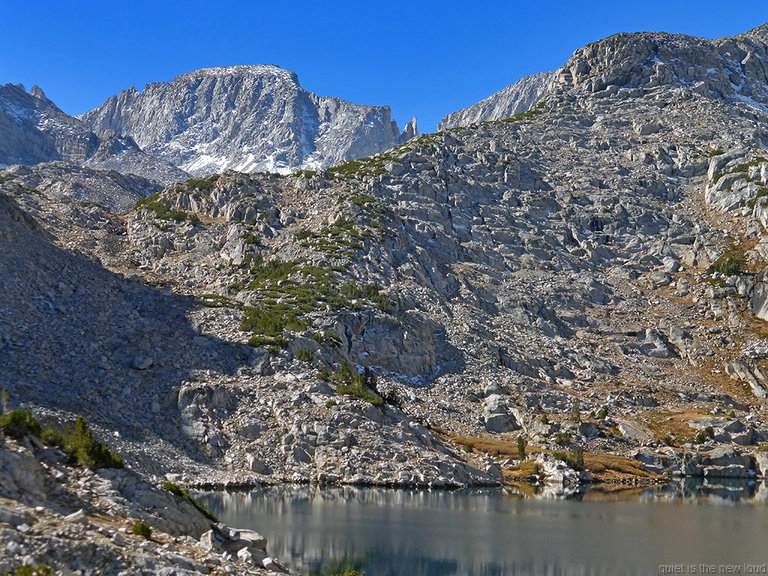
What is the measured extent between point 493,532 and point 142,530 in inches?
1313

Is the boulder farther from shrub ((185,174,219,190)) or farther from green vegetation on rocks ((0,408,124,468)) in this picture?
shrub ((185,174,219,190))

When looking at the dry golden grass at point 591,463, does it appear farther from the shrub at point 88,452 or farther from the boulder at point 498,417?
the shrub at point 88,452

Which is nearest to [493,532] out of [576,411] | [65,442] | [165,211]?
[65,442]

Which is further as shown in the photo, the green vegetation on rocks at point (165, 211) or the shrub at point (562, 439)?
the green vegetation on rocks at point (165, 211)

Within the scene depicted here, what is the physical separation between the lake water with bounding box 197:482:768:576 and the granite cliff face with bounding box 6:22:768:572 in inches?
337

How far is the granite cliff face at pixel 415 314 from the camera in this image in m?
74.1

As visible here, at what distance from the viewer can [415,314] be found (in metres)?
117

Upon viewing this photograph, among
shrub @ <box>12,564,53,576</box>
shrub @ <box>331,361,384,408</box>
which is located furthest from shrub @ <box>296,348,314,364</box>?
shrub @ <box>12,564,53,576</box>

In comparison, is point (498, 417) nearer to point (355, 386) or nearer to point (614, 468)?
point (614, 468)

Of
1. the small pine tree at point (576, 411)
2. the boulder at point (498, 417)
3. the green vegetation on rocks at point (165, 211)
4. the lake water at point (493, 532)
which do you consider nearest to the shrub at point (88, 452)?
the lake water at point (493, 532)

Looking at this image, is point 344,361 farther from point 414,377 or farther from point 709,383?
point 709,383

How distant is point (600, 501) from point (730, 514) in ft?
42.4

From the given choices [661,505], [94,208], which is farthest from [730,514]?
[94,208]

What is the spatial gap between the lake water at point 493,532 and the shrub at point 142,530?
50.4ft
